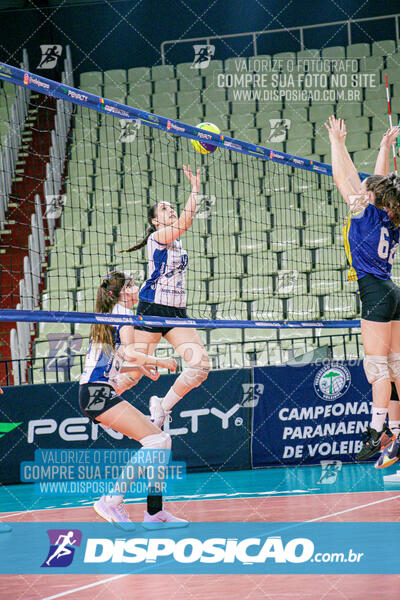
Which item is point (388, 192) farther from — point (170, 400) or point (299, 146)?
point (299, 146)

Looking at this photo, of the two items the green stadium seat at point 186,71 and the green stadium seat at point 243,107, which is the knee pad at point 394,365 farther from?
the green stadium seat at point 186,71

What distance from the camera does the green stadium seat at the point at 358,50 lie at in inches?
654

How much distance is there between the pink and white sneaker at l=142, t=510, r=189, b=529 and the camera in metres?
6.28

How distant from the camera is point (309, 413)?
11328mm

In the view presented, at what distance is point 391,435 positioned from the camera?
18.7ft

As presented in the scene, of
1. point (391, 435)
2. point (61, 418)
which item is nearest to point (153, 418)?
point (391, 435)

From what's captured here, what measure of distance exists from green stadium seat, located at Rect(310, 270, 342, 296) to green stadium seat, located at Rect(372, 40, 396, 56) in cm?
546

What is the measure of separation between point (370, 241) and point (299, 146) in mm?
10228

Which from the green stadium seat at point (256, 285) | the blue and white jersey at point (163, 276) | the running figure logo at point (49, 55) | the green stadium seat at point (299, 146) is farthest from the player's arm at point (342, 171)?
the running figure logo at point (49, 55)

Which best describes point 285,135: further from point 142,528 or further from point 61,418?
point 142,528

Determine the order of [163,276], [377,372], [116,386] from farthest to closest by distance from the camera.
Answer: [163,276]
[116,386]
[377,372]

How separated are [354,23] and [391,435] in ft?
46.4

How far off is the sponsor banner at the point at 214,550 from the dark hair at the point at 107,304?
55.3 inches

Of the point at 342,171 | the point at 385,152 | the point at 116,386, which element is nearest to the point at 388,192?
the point at 342,171
